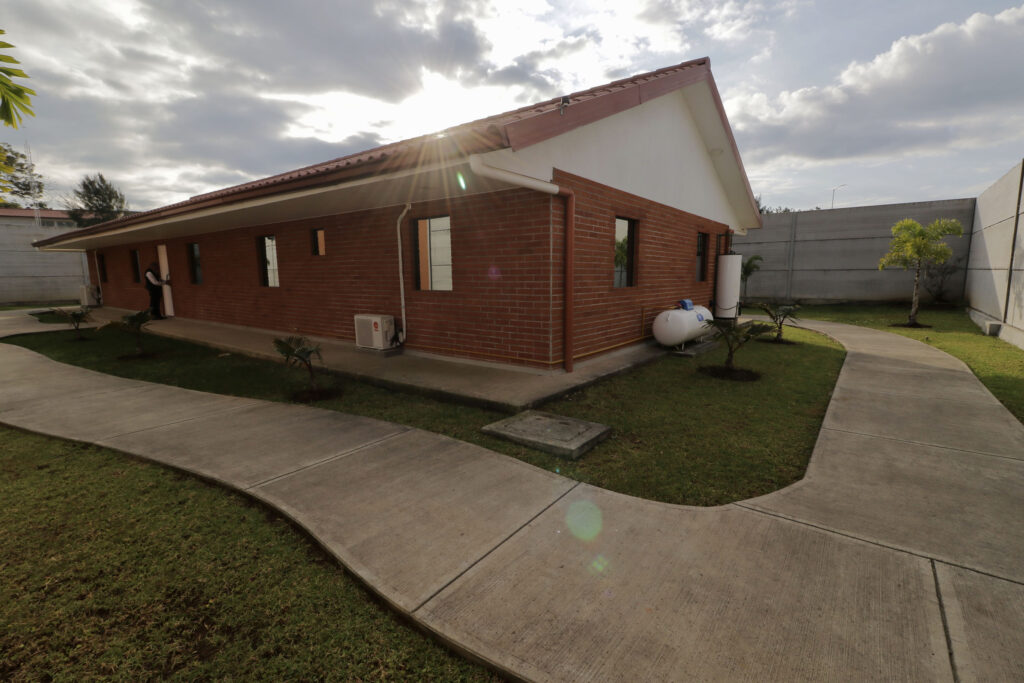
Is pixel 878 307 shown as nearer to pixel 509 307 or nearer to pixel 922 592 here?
pixel 509 307

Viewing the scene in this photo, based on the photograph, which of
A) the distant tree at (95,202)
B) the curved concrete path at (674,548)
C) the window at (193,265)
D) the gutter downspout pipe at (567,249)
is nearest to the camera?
the curved concrete path at (674,548)

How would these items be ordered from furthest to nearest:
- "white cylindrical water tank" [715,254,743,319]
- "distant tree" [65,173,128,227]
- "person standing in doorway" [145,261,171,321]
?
"distant tree" [65,173,128,227] < "person standing in doorway" [145,261,171,321] < "white cylindrical water tank" [715,254,743,319]

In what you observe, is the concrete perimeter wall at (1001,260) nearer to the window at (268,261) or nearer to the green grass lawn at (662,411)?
the green grass lawn at (662,411)

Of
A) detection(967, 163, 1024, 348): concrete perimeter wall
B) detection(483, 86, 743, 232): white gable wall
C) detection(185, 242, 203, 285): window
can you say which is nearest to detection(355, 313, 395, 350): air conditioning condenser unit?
detection(483, 86, 743, 232): white gable wall

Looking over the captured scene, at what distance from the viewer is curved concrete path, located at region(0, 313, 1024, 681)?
5.98 ft

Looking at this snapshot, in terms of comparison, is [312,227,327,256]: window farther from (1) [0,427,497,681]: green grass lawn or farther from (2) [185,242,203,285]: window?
(1) [0,427,497,681]: green grass lawn

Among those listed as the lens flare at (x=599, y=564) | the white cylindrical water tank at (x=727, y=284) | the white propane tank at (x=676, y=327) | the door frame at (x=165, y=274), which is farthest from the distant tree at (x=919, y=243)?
the door frame at (x=165, y=274)

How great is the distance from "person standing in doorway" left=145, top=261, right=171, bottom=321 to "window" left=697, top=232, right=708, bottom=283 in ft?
51.4

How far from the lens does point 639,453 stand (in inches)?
153

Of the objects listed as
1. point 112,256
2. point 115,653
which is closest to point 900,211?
point 115,653

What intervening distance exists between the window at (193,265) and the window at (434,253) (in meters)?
8.79

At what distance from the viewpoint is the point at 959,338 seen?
9.81 meters

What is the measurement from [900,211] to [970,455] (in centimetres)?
1700

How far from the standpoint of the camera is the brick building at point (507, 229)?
17.8 ft
